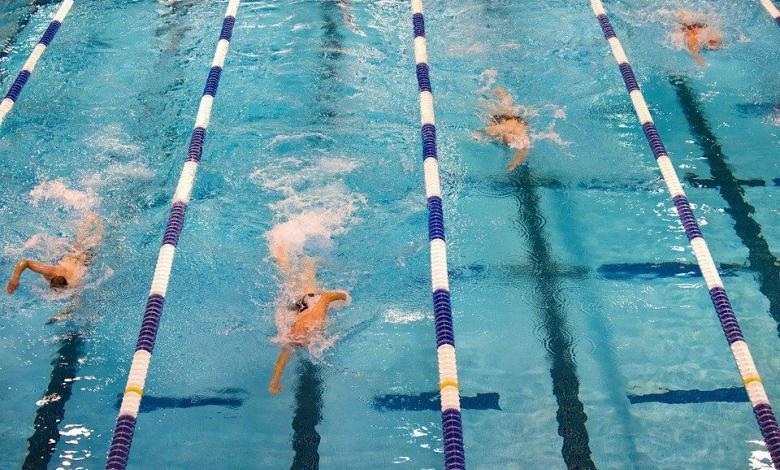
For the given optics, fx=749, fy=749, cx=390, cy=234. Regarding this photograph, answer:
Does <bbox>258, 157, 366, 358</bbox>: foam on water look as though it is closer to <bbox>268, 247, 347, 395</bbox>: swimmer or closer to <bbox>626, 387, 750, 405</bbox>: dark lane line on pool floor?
<bbox>268, 247, 347, 395</bbox>: swimmer

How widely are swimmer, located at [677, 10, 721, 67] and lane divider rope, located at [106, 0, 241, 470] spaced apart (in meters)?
4.30

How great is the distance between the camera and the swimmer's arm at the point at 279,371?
14.2ft

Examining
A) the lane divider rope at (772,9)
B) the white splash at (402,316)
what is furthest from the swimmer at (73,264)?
the lane divider rope at (772,9)

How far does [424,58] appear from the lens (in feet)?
21.2

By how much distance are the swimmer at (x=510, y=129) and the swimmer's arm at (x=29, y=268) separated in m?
3.35

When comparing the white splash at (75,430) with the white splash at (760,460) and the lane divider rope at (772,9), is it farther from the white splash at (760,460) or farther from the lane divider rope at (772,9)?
the lane divider rope at (772,9)

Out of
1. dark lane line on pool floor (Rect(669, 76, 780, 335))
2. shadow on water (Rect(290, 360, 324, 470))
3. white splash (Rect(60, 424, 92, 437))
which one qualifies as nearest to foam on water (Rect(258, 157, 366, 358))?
shadow on water (Rect(290, 360, 324, 470))

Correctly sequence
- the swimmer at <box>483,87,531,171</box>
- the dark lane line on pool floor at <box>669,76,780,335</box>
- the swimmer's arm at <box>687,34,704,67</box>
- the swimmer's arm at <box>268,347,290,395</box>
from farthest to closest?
the swimmer's arm at <box>687,34,704,67</box> < the swimmer at <box>483,87,531,171</box> < the dark lane line on pool floor at <box>669,76,780,335</box> < the swimmer's arm at <box>268,347,290,395</box>

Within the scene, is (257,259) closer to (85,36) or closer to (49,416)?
(49,416)

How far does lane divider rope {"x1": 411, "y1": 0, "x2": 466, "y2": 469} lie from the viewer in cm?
358

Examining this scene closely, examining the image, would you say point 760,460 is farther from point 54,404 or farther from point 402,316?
point 54,404

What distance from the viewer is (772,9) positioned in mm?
A: 7109

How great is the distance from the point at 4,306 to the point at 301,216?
2004 mm

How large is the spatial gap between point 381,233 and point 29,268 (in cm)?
233
